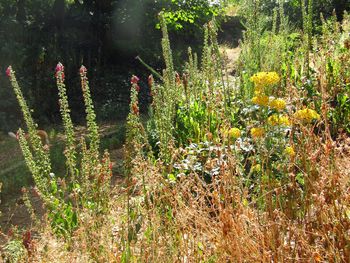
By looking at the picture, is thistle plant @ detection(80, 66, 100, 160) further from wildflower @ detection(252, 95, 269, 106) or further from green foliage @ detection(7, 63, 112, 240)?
wildflower @ detection(252, 95, 269, 106)

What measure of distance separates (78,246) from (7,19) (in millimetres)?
7778

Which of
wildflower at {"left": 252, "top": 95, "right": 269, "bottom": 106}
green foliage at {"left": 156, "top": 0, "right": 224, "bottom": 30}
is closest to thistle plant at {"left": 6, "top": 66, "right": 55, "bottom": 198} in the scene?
wildflower at {"left": 252, "top": 95, "right": 269, "bottom": 106}

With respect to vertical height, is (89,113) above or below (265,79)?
below

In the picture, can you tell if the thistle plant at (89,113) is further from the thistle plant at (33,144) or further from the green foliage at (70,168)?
the thistle plant at (33,144)

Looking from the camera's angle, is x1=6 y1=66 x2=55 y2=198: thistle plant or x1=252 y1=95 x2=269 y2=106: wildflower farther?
x1=6 y1=66 x2=55 y2=198: thistle plant

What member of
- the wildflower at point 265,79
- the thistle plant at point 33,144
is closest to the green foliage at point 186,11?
the thistle plant at point 33,144

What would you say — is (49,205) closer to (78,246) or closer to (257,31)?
(78,246)

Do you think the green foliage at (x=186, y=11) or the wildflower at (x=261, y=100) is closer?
the wildflower at (x=261, y=100)

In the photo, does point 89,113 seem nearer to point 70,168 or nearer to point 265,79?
point 70,168

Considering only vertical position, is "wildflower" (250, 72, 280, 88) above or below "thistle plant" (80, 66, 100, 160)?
above

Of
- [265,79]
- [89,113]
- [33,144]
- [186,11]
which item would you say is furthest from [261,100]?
[186,11]

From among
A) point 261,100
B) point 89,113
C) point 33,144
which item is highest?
point 261,100

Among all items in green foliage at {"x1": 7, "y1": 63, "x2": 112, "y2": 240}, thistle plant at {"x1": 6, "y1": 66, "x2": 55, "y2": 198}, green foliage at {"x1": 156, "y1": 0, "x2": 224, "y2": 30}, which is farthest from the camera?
green foliage at {"x1": 156, "y1": 0, "x2": 224, "y2": 30}

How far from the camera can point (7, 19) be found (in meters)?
9.48
